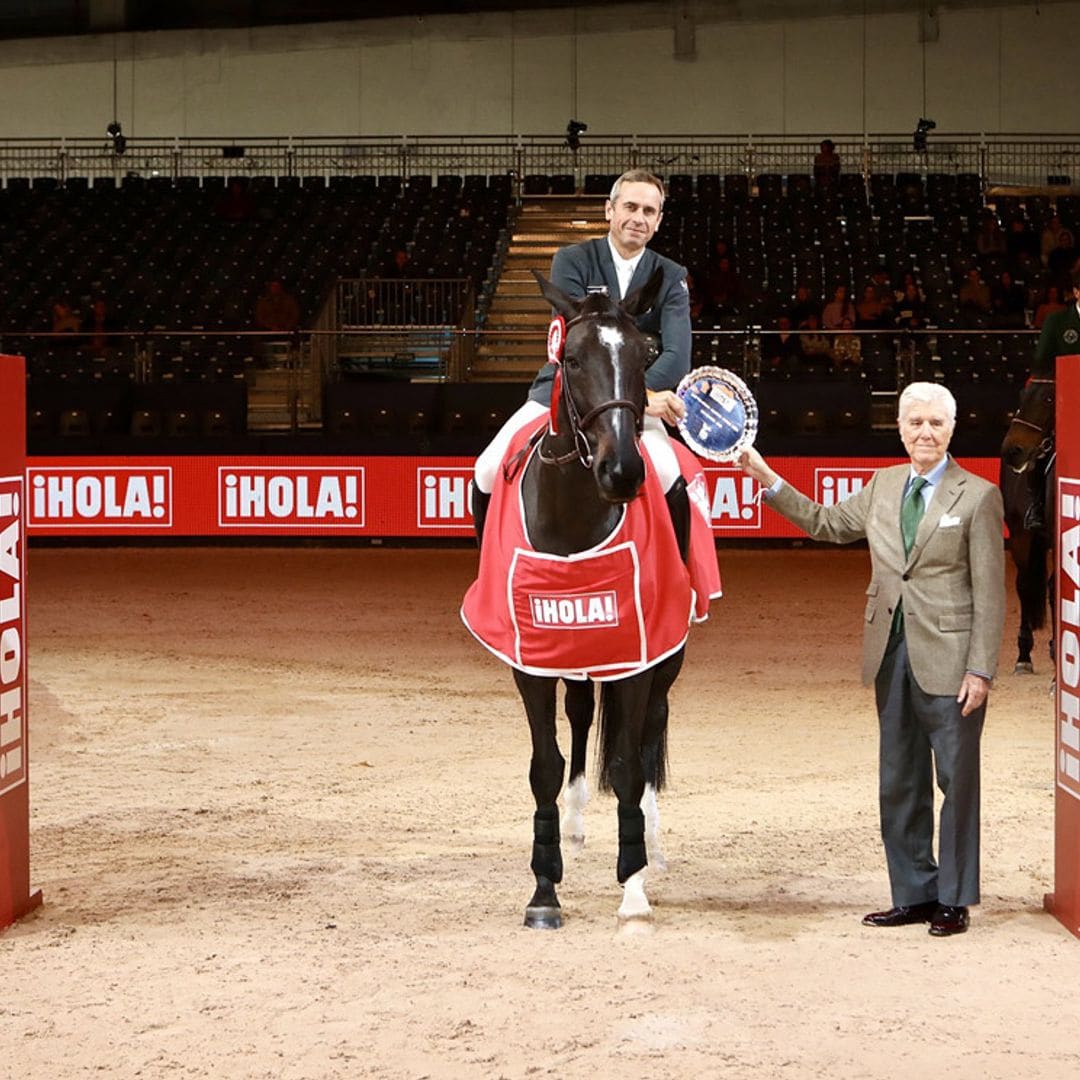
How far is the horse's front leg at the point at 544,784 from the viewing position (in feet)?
17.8

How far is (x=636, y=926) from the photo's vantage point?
5277mm

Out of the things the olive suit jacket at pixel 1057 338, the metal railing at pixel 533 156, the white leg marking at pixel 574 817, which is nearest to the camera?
the white leg marking at pixel 574 817

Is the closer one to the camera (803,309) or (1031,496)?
(1031,496)

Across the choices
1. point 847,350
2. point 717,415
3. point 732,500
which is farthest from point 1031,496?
point 847,350

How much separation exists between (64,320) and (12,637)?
613 inches

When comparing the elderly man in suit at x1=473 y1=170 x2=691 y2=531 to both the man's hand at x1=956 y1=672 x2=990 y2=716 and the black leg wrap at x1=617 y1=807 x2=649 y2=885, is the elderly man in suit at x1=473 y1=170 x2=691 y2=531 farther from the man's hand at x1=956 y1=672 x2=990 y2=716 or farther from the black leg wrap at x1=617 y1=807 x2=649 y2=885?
the man's hand at x1=956 y1=672 x2=990 y2=716

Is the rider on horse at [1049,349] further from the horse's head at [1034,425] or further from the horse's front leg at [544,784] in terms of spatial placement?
the horse's front leg at [544,784]

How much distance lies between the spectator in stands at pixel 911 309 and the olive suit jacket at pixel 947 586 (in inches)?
571

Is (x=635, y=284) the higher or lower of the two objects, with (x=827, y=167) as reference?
lower

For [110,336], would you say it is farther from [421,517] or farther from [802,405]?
[802,405]

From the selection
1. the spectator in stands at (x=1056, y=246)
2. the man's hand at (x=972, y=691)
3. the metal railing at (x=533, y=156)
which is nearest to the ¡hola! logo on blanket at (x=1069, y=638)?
the man's hand at (x=972, y=691)

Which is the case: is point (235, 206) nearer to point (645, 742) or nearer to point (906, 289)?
point (906, 289)

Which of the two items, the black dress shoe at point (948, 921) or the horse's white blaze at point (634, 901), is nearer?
the black dress shoe at point (948, 921)

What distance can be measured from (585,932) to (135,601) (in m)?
9.79
